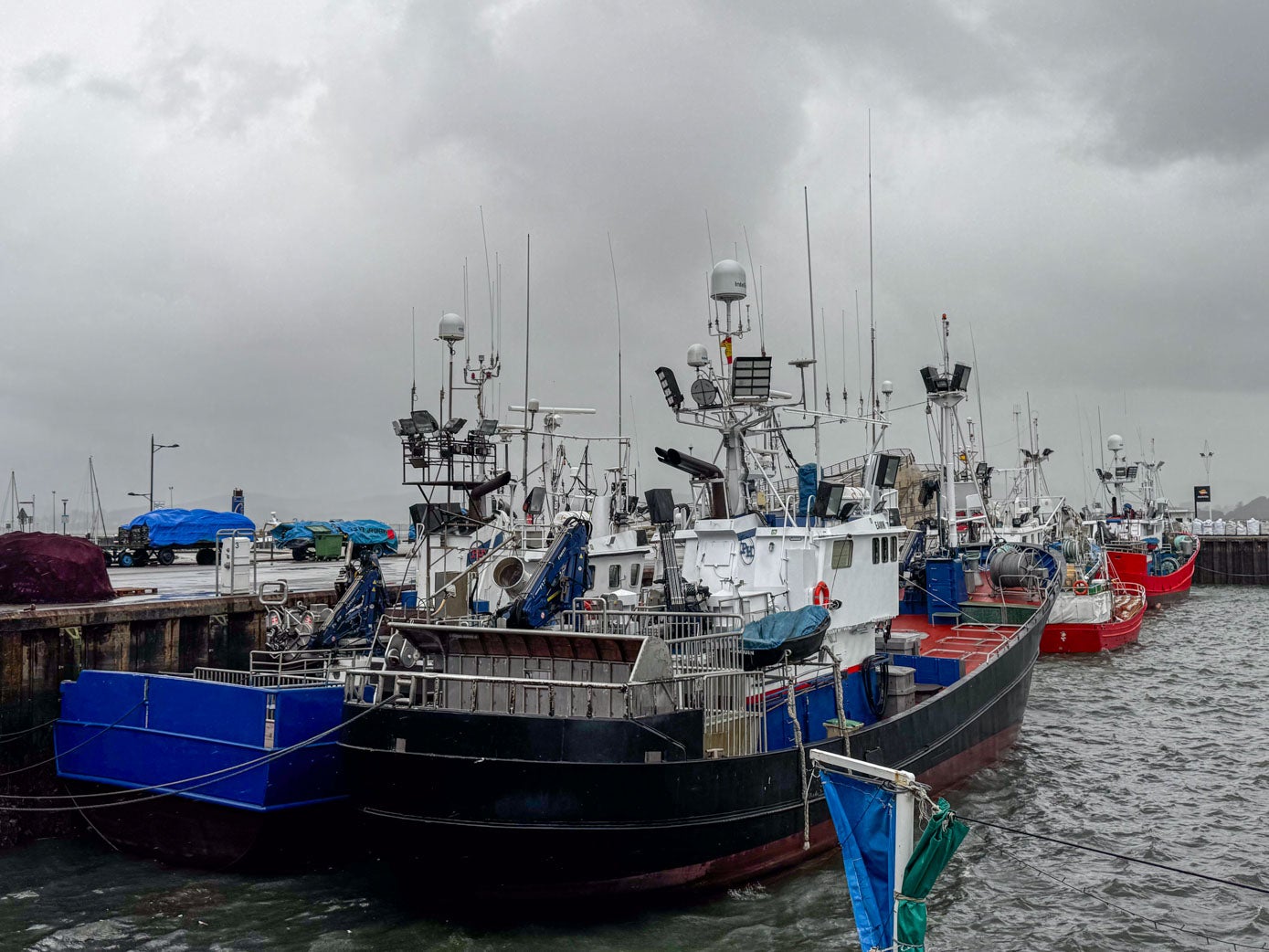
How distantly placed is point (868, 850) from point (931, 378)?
2979cm

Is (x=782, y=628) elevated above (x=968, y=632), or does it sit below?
above

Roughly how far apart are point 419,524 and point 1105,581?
96.5ft

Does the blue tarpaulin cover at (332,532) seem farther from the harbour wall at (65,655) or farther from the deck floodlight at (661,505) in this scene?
the deck floodlight at (661,505)

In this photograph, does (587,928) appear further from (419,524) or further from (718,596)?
(419,524)

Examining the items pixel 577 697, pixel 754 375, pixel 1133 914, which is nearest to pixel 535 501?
pixel 754 375

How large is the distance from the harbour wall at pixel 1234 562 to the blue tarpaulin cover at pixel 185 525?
63.2m

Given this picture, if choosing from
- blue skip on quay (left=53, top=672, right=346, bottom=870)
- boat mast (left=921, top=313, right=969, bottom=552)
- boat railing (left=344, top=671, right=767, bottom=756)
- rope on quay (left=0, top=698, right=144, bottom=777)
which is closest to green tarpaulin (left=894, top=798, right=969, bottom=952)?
boat railing (left=344, top=671, right=767, bottom=756)

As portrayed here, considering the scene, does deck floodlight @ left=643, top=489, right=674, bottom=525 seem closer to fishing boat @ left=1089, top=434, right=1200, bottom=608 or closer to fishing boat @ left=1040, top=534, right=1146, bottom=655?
fishing boat @ left=1040, top=534, right=1146, bottom=655

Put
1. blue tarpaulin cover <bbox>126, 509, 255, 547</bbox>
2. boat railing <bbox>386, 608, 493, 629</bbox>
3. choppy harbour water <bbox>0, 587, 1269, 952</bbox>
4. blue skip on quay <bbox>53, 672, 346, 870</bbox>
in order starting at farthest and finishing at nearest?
blue tarpaulin cover <bbox>126, 509, 255, 547</bbox> → boat railing <bbox>386, 608, 493, 629</bbox> → blue skip on quay <bbox>53, 672, 346, 870</bbox> → choppy harbour water <bbox>0, 587, 1269, 952</bbox>

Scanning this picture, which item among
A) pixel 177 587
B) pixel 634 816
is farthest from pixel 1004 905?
pixel 177 587

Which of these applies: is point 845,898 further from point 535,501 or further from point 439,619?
point 535,501

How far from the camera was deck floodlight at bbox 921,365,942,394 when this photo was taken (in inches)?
1403

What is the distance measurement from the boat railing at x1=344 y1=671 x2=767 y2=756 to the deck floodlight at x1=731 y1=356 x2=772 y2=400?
5.94 metres

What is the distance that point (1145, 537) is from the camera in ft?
219
